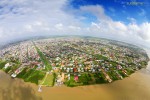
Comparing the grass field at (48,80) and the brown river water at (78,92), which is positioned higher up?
the grass field at (48,80)

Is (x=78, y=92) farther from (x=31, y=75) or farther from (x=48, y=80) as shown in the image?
(x=31, y=75)

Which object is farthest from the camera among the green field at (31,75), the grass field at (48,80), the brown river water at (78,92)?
the green field at (31,75)

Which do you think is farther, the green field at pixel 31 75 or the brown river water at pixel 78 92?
the green field at pixel 31 75

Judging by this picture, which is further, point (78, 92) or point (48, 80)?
point (48, 80)

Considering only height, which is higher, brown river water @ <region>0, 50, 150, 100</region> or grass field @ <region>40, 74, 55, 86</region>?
grass field @ <region>40, 74, 55, 86</region>

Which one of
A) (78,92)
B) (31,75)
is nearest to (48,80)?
(31,75)

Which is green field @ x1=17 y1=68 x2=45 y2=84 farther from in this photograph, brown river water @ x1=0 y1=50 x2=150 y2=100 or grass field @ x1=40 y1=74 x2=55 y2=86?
brown river water @ x1=0 y1=50 x2=150 y2=100

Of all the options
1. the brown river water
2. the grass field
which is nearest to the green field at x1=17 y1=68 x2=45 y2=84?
the grass field

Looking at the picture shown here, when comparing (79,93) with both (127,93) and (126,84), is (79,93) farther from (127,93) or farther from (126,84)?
(126,84)

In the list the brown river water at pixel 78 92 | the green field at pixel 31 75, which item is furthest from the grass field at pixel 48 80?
the brown river water at pixel 78 92

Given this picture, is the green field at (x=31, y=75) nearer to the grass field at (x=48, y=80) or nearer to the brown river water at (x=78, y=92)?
the grass field at (x=48, y=80)
